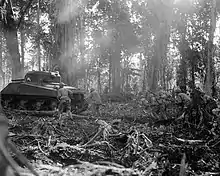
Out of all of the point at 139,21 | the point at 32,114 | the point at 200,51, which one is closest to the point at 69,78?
the point at 32,114

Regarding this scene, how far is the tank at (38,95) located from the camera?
11445 mm

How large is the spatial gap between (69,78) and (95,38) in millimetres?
19136

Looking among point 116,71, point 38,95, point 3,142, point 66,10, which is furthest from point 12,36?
point 3,142

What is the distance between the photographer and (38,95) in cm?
1158

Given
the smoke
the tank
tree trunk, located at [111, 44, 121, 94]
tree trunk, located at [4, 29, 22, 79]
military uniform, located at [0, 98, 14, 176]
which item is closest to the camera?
military uniform, located at [0, 98, 14, 176]

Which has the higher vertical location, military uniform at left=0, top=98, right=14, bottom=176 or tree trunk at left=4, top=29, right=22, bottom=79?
tree trunk at left=4, top=29, right=22, bottom=79

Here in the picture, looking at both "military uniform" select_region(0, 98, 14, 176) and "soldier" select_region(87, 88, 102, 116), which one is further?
"soldier" select_region(87, 88, 102, 116)

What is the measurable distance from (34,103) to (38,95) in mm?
492

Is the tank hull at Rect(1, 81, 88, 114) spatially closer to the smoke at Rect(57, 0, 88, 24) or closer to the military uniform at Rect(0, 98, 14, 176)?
the smoke at Rect(57, 0, 88, 24)

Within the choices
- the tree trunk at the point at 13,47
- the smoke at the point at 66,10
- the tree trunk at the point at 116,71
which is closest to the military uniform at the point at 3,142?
the smoke at the point at 66,10

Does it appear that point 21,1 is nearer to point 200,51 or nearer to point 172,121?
point 200,51

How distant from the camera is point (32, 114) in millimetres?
9711

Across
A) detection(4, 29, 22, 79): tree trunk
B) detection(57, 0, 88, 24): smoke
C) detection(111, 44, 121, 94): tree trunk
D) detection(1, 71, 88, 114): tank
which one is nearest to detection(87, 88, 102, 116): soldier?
detection(1, 71, 88, 114): tank

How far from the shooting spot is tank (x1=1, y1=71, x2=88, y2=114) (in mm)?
11445
